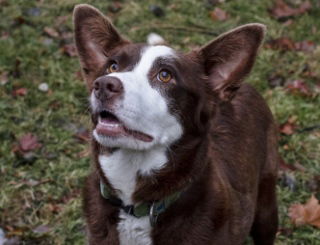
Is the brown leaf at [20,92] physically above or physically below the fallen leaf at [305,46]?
below

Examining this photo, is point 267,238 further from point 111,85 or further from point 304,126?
point 111,85

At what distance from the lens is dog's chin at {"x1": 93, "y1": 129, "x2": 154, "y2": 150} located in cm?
308

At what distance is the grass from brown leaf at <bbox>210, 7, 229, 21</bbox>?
7 centimetres

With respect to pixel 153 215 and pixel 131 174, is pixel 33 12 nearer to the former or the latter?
pixel 131 174

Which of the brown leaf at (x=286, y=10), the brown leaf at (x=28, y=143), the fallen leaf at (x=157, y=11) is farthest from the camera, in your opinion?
the brown leaf at (x=286, y=10)

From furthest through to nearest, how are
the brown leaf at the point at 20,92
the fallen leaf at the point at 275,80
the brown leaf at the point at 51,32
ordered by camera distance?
the brown leaf at the point at 51,32
the fallen leaf at the point at 275,80
the brown leaf at the point at 20,92

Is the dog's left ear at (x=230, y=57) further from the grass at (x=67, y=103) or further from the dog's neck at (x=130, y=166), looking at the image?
the grass at (x=67, y=103)

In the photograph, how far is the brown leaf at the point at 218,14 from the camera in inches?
304

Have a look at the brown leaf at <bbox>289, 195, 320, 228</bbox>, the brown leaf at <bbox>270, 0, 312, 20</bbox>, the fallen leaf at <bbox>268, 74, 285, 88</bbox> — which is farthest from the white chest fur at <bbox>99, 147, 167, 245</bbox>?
the brown leaf at <bbox>270, 0, 312, 20</bbox>

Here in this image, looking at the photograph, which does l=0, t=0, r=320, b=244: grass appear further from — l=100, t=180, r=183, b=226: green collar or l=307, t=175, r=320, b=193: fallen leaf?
l=100, t=180, r=183, b=226: green collar

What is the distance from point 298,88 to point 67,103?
7.96 ft

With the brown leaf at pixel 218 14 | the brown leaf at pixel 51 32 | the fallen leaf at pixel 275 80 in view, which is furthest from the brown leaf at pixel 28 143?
the brown leaf at pixel 218 14

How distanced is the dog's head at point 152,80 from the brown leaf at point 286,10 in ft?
14.9

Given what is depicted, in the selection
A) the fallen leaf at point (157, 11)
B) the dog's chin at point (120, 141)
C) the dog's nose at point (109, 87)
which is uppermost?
the dog's nose at point (109, 87)
